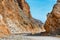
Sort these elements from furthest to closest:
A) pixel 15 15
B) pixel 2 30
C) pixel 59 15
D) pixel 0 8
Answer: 1. pixel 15 15
2. pixel 0 8
3. pixel 59 15
4. pixel 2 30

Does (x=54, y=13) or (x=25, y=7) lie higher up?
(x=54, y=13)

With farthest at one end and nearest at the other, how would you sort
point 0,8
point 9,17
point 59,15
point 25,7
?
point 25,7 < point 9,17 < point 0,8 < point 59,15

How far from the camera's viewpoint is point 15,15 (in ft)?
177

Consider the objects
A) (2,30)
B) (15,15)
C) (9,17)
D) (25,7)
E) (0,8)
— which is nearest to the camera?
(2,30)

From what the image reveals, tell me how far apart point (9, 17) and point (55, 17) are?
86.0 feet

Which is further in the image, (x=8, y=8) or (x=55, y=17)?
(x=8, y=8)

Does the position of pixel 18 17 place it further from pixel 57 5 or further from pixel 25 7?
pixel 57 5

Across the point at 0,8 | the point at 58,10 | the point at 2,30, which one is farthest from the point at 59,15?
the point at 0,8

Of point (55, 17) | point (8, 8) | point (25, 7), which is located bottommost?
point (25, 7)

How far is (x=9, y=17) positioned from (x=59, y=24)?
26832mm

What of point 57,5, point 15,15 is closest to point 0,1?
point 15,15

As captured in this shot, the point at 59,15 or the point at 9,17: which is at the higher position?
the point at 59,15

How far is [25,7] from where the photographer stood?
78.6m

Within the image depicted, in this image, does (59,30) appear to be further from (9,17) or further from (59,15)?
(9,17)
